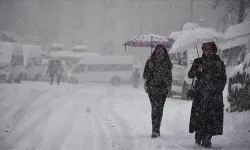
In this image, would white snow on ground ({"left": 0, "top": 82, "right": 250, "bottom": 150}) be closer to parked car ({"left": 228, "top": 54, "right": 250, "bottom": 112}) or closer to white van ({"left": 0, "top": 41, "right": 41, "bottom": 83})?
parked car ({"left": 228, "top": 54, "right": 250, "bottom": 112})

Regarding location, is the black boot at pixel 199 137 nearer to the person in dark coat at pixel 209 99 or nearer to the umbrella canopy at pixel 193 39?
the person in dark coat at pixel 209 99

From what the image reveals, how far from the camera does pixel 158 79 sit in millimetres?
6633

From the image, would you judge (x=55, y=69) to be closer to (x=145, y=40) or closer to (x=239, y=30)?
(x=145, y=40)

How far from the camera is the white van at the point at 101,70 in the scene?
26.4m

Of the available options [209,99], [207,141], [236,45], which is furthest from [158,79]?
[236,45]

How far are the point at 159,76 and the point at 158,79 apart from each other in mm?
70

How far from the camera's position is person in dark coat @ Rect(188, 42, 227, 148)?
5574 millimetres

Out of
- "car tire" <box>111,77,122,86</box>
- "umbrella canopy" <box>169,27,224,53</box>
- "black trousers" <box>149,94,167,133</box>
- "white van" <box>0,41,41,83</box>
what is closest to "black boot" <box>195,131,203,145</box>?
"black trousers" <box>149,94,167,133</box>

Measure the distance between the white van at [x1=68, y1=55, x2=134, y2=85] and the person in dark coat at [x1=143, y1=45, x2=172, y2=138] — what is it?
19890 mm

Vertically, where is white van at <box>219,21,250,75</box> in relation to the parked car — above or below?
above

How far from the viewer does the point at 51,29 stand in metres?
55.4

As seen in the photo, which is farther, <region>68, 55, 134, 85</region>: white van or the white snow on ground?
<region>68, 55, 134, 85</region>: white van

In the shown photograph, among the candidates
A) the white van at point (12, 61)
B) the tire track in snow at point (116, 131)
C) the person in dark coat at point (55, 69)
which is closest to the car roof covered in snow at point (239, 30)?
the tire track in snow at point (116, 131)

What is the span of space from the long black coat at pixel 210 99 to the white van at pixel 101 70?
68.5 feet
